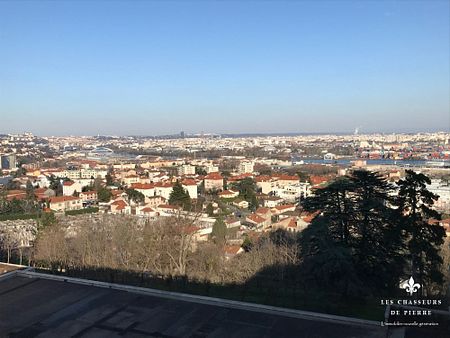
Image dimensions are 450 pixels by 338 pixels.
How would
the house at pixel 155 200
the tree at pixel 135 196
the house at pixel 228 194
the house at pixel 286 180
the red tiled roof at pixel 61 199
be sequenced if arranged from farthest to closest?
1. the house at pixel 286 180
2. the house at pixel 228 194
3. the tree at pixel 135 196
4. the house at pixel 155 200
5. the red tiled roof at pixel 61 199

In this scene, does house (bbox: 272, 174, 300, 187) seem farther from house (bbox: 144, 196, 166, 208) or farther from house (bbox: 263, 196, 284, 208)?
house (bbox: 144, 196, 166, 208)

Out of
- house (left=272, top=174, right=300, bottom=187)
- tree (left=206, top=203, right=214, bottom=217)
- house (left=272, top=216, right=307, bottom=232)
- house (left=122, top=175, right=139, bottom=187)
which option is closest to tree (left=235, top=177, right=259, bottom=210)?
house (left=272, top=174, right=300, bottom=187)

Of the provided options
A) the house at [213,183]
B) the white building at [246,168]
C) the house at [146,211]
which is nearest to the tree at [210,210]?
the house at [146,211]

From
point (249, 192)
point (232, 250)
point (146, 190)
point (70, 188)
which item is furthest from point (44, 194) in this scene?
point (232, 250)

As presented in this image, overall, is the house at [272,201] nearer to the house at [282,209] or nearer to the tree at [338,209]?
the house at [282,209]

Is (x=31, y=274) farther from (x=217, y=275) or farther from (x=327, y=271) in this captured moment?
(x=327, y=271)

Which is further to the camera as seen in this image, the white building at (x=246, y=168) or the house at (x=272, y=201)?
the white building at (x=246, y=168)

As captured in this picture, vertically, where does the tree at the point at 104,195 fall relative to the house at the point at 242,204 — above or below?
above
